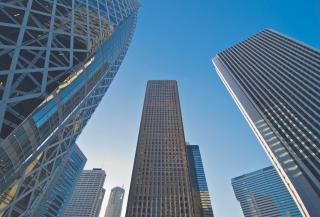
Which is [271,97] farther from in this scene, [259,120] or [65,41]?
[65,41]

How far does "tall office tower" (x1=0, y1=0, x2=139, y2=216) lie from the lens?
16.4 meters

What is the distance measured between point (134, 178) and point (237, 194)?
155 m

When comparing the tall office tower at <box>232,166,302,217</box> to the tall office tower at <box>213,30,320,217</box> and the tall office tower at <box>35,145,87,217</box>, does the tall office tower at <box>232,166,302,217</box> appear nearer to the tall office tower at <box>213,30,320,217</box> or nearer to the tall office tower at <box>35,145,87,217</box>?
the tall office tower at <box>213,30,320,217</box>

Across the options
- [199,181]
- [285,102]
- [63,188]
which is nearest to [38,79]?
[285,102]

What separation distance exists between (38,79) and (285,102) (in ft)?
221

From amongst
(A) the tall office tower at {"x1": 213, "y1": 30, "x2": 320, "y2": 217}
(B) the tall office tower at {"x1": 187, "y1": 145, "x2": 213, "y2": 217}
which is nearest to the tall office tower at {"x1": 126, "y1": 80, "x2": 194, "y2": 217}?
(B) the tall office tower at {"x1": 187, "y1": 145, "x2": 213, "y2": 217}

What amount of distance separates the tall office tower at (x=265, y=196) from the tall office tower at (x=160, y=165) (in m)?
117

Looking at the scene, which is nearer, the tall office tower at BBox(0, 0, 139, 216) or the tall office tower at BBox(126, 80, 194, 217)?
the tall office tower at BBox(0, 0, 139, 216)

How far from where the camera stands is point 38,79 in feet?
65.1

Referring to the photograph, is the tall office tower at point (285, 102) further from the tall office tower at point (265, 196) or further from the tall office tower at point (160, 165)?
the tall office tower at point (265, 196)

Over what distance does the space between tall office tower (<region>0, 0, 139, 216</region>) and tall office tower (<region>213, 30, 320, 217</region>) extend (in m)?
47.8

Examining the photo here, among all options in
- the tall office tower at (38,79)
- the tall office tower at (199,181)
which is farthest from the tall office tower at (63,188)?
the tall office tower at (199,181)

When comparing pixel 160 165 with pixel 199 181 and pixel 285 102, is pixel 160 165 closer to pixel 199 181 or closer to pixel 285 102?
pixel 285 102

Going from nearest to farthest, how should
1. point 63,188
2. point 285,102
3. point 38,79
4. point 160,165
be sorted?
point 38,79, point 285,102, point 160,165, point 63,188
